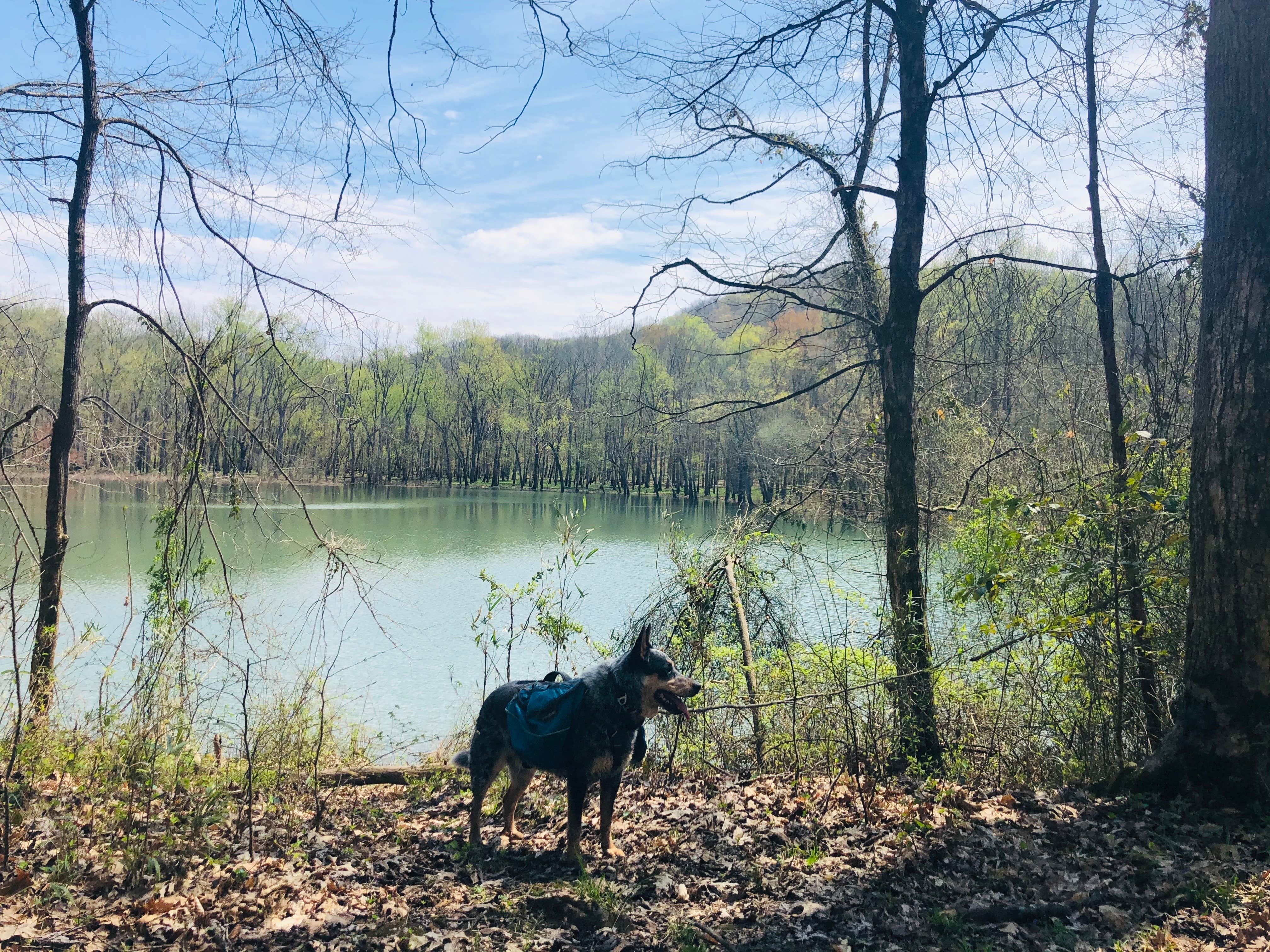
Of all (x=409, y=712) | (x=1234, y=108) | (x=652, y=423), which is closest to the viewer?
(x=1234, y=108)

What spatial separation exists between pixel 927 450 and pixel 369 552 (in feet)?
29.6

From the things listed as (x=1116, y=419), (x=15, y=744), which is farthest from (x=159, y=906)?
(x=1116, y=419)

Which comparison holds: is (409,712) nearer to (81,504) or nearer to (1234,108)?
(1234,108)

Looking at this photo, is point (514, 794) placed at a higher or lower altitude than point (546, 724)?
lower

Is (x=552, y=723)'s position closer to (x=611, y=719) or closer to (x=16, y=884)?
(x=611, y=719)

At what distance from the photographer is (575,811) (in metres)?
5.27

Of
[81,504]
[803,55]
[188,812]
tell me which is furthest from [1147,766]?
[81,504]

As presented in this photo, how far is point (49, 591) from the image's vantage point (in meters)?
7.14

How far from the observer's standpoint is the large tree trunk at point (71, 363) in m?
6.80

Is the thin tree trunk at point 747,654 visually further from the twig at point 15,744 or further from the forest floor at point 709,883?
the twig at point 15,744

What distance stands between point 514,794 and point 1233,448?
520 cm

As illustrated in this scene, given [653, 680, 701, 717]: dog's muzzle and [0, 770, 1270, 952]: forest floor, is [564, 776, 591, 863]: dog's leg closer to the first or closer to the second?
[0, 770, 1270, 952]: forest floor

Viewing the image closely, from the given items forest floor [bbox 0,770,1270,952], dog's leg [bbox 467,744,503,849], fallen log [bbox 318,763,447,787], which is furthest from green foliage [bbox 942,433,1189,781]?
fallen log [bbox 318,763,447,787]

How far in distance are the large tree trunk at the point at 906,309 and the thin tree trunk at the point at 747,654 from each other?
1.63m
